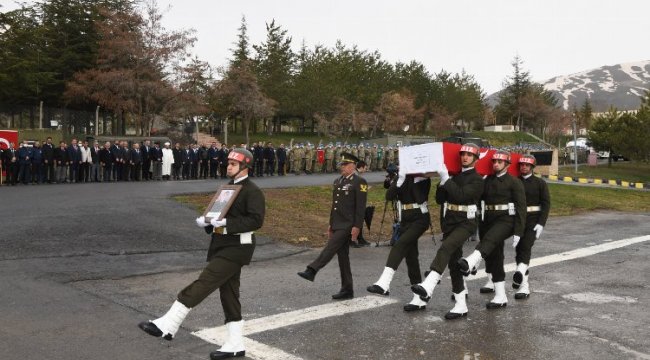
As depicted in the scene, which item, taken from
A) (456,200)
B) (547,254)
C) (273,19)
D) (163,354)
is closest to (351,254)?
(547,254)

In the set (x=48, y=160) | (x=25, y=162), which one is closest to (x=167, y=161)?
(x=48, y=160)

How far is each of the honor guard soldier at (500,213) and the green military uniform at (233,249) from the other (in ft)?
12.2

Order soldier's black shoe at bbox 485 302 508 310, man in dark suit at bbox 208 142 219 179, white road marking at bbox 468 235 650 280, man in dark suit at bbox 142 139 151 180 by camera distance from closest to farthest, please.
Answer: soldier's black shoe at bbox 485 302 508 310
white road marking at bbox 468 235 650 280
man in dark suit at bbox 142 139 151 180
man in dark suit at bbox 208 142 219 179

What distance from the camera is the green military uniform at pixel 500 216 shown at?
27.8ft

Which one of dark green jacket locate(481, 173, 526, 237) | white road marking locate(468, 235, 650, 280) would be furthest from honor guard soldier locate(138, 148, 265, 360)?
white road marking locate(468, 235, 650, 280)

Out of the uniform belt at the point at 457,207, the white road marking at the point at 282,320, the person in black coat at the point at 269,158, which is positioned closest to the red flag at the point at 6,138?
the person in black coat at the point at 269,158

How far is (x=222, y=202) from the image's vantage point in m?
6.21

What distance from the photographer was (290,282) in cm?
977

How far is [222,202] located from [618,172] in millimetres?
49397

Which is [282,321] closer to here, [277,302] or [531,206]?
[277,302]

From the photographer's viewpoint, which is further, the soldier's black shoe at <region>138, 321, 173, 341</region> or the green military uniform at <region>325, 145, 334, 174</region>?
the green military uniform at <region>325, 145, 334, 174</region>

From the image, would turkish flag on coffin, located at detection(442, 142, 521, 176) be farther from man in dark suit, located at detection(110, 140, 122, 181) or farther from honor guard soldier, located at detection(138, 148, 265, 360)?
man in dark suit, located at detection(110, 140, 122, 181)

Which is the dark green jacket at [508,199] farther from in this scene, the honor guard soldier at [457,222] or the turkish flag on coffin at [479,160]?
the honor guard soldier at [457,222]

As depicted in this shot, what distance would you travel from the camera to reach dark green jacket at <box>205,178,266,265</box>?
610 cm
